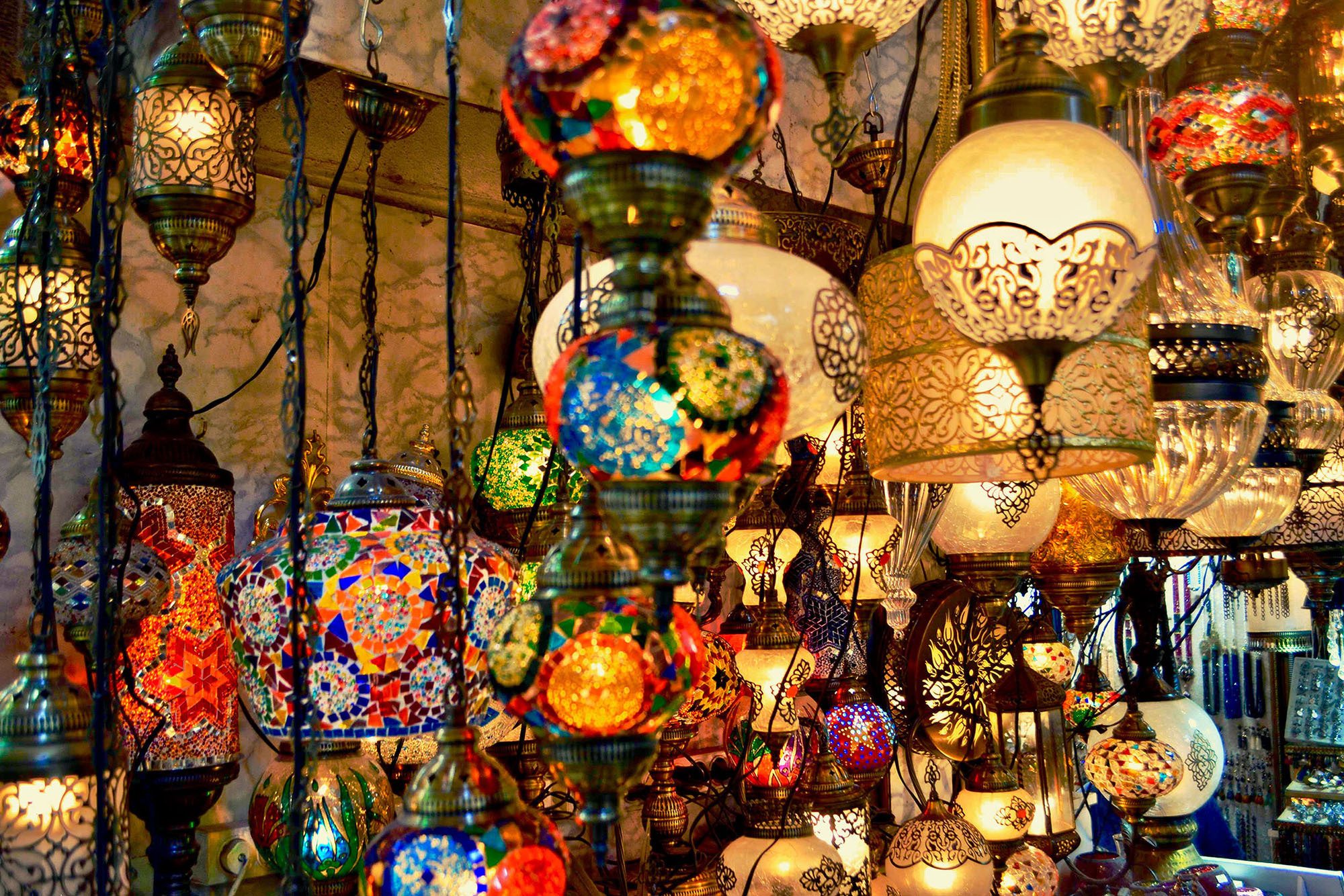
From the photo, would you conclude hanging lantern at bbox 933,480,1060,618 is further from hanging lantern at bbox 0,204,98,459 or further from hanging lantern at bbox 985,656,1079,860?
hanging lantern at bbox 0,204,98,459

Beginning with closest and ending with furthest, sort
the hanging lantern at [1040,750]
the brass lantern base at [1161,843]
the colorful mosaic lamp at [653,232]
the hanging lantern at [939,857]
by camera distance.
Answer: the colorful mosaic lamp at [653,232]
the hanging lantern at [939,857]
the brass lantern base at [1161,843]
the hanging lantern at [1040,750]

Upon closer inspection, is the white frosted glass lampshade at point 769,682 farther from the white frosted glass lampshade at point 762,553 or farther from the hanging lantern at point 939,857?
the hanging lantern at point 939,857

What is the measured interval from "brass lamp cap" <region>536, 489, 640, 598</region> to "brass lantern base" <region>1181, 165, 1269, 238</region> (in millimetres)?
944

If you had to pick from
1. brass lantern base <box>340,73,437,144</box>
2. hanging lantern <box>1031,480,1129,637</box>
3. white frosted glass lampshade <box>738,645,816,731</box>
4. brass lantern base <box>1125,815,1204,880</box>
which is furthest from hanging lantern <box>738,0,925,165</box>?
brass lantern base <box>1125,815,1204,880</box>

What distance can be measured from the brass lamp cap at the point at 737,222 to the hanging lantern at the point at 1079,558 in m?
1.40

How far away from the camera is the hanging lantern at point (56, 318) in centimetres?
102

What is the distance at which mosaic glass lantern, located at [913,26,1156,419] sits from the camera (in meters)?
0.88

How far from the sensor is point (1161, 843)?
2.34 m

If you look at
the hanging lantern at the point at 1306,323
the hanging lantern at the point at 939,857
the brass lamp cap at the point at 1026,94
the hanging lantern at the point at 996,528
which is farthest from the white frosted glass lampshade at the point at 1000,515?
the brass lamp cap at the point at 1026,94

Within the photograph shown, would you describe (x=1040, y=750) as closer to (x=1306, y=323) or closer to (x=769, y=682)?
(x=1306, y=323)

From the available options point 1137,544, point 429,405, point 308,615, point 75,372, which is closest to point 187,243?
point 75,372

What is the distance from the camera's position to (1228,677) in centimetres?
545

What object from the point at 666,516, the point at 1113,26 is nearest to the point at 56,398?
the point at 666,516

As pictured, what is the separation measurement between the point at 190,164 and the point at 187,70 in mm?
124
